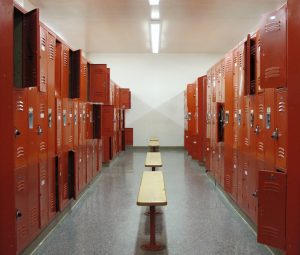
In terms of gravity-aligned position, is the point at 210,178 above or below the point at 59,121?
below

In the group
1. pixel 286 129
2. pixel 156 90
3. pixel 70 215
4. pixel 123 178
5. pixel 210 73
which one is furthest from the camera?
pixel 156 90

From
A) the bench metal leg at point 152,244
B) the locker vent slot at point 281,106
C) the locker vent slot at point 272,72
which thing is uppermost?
the locker vent slot at point 272,72

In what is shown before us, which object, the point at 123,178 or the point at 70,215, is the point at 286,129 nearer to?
the point at 70,215

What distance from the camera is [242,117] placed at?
15.3ft

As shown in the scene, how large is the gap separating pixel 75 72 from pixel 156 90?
9.79m

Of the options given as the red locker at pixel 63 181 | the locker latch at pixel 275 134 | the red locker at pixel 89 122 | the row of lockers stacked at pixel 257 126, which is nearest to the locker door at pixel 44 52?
the red locker at pixel 63 181

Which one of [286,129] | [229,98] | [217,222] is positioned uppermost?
[229,98]

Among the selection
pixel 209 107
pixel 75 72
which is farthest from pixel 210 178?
pixel 75 72

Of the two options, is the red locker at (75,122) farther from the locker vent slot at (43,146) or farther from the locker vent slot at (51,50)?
the locker vent slot at (43,146)

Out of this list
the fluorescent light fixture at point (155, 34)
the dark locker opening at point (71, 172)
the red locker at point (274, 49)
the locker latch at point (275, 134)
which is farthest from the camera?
the fluorescent light fixture at point (155, 34)

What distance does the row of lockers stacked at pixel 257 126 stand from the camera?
299 centimetres

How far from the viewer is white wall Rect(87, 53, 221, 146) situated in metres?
14.7

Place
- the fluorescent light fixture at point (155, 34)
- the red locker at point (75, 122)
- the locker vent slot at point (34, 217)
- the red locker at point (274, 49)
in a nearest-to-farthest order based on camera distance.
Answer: the red locker at point (274, 49)
the locker vent slot at point (34, 217)
the red locker at point (75, 122)
the fluorescent light fixture at point (155, 34)

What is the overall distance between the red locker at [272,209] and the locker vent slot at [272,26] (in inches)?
47.5
